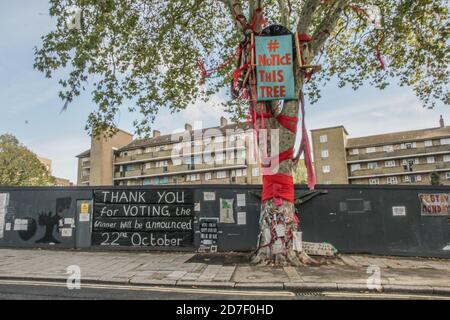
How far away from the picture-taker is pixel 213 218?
1153 cm

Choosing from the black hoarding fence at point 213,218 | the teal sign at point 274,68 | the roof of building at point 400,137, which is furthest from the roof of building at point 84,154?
the teal sign at point 274,68

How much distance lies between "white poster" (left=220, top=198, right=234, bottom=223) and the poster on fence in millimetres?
6650

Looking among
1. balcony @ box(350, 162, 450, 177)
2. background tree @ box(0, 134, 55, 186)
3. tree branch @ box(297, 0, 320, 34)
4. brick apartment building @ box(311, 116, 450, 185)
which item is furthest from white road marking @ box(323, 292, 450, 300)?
balcony @ box(350, 162, 450, 177)

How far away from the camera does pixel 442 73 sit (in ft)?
43.5

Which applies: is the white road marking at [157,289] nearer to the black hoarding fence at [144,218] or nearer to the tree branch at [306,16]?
the black hoarding fence at [144,218]

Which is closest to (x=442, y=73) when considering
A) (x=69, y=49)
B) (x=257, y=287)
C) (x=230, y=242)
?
(x=230, y=242)

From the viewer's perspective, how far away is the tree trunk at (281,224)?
8.60 metres

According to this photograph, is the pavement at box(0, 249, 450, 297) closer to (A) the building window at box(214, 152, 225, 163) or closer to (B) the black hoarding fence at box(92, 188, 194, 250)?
(B) the black hoarding fence at box(92, 188, 194, 250)

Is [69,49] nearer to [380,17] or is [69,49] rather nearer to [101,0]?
[101,0]

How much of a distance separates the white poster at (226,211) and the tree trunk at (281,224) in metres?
2.54

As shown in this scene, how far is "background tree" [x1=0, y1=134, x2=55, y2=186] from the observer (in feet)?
126

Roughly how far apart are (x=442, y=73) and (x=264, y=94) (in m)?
9.17

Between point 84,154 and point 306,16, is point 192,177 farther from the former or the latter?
point 306,16

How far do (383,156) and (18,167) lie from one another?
6018cm
